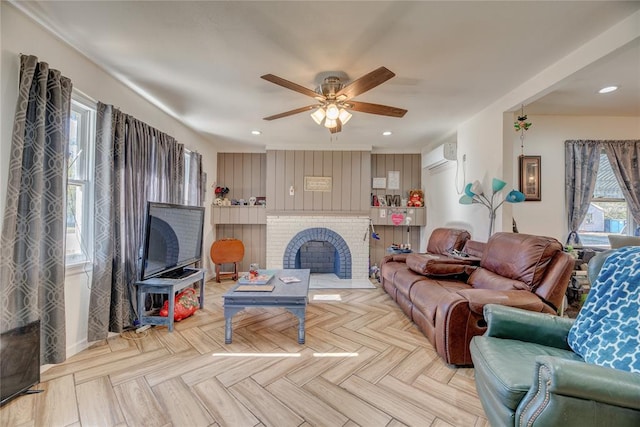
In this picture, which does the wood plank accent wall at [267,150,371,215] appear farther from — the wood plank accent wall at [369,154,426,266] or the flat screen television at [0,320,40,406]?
the flat screen television at [0,320,40,406]

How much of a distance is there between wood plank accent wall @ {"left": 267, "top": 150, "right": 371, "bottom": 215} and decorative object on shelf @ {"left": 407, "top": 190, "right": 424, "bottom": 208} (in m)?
0.83

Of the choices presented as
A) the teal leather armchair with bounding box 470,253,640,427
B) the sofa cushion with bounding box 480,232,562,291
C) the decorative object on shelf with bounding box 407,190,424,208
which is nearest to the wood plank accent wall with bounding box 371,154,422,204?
→ the decorative object on shelf with bounding box 407,190,424,208

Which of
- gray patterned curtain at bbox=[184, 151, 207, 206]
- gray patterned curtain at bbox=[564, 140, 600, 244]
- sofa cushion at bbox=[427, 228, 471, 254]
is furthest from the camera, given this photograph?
gray patterned curtain at bbox=[184, 151, 207, 206]

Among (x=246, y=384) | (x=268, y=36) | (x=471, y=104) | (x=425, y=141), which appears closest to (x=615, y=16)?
(x=471, y=104)

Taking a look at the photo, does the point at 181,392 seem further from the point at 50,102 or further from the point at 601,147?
the point at 601,147

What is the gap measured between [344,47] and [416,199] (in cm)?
352

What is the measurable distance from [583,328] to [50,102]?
11.7 feet

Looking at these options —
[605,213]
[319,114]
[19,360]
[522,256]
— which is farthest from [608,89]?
[19,360]

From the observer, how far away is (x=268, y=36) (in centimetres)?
182

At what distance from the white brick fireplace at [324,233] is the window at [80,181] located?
110 inches

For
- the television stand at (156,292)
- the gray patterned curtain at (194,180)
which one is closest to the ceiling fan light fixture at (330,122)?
the television stand at (156,292)

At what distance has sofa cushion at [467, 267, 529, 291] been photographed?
6.61ft

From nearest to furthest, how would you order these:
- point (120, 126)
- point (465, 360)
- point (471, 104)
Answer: point (465, 360) → point (120, 126) → point (471, 104)

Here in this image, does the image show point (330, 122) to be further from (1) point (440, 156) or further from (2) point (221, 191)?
(2) point (221, 191)
